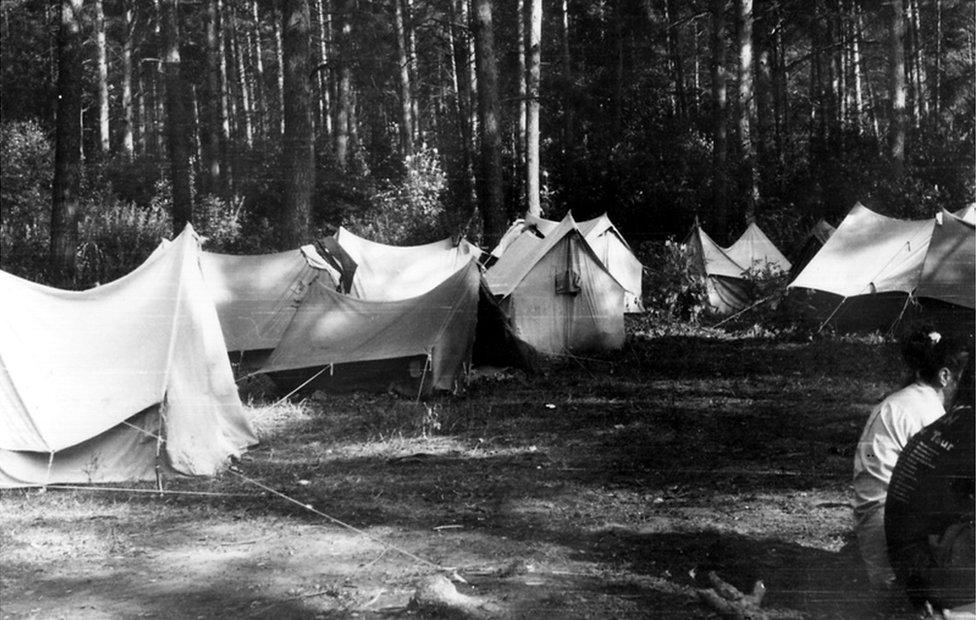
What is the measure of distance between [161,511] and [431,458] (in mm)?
2286

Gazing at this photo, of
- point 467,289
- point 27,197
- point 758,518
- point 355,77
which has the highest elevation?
point 355,77

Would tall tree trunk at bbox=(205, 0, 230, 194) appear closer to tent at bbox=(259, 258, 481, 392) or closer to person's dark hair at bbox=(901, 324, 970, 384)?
tent at bbox=(259, 258, 481, 392)

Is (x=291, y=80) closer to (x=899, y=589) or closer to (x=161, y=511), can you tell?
(x=161, y=511)

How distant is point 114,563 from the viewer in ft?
20.0

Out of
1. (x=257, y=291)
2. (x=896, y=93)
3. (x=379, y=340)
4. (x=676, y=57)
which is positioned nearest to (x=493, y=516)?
(x=379, y=340)

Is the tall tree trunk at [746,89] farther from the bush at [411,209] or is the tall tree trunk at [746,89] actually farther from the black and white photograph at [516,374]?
the bush at [411,209]

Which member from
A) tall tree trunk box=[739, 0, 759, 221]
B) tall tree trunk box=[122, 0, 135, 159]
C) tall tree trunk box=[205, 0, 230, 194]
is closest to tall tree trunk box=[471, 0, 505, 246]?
tall tree trunk box=[739, 0, 759, 221]

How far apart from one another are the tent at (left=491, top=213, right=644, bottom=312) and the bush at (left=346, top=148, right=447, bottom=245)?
508 centimetres

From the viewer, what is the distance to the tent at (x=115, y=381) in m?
7.87

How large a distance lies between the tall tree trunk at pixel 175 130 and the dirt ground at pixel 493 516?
41.8 feet

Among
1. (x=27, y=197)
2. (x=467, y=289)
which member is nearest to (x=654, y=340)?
(x=467, y=289)

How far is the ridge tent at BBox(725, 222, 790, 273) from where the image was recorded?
64.7 feet

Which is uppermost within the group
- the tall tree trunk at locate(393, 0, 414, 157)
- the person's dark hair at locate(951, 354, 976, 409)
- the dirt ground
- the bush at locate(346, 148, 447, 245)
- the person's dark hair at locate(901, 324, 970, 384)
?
the tall tree trunk at locate(393, 0, 414, 157)

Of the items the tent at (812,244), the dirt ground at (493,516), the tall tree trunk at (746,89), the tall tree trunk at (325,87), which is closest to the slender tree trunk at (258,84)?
the tall tree trunk at (325,87)
